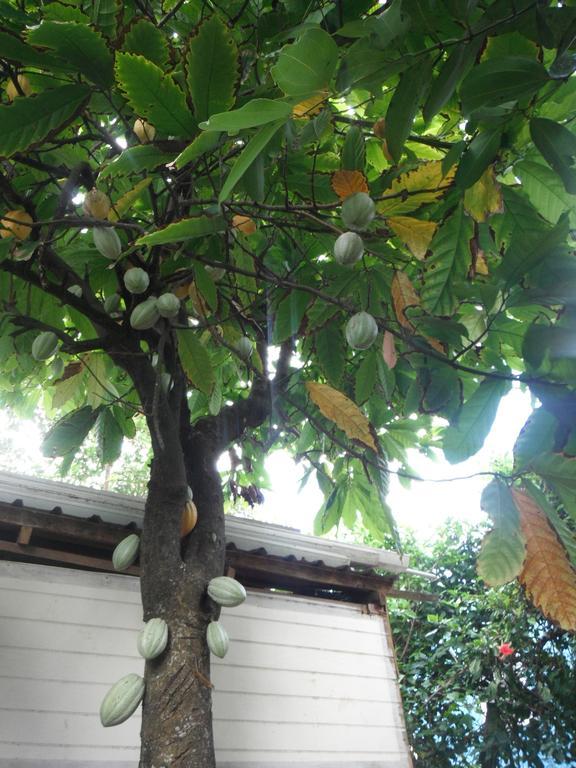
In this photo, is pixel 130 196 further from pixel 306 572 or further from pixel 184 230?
pixel 306 572

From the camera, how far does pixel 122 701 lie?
1374 millimetres

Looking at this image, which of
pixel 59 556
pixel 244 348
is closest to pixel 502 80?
pixel 244 348

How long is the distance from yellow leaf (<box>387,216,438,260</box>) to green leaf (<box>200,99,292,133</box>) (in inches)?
18.6

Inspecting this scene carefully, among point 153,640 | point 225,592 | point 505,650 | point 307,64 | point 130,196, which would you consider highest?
point 505,650

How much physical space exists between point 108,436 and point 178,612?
0.94m

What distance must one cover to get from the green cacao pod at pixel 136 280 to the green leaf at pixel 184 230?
0.56 metres

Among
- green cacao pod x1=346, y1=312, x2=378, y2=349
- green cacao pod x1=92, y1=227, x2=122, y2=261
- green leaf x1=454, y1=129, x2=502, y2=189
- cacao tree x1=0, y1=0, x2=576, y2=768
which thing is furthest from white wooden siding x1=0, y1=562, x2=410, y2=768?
green leaf x1=454, y1=129, x2=502, y2=189

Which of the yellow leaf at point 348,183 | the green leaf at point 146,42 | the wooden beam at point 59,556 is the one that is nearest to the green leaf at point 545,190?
the yellow leaf at point 348,183

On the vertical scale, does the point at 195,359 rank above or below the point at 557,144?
above

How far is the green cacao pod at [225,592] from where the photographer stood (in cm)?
149

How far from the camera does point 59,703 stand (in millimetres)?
2301

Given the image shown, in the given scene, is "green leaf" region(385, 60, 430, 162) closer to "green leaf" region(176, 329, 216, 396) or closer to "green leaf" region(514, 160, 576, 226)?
"green leaf" region(514, 160, 576, 226)

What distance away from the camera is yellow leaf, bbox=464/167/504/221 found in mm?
1147

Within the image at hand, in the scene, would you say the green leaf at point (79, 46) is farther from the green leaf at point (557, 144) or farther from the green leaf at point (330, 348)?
the green leaf at point (330, 348)
